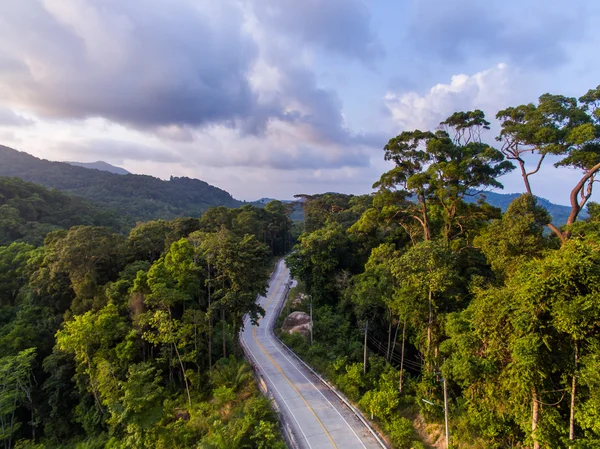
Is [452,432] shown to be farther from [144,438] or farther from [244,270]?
[144,438]

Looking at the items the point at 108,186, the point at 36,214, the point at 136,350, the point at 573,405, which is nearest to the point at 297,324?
the point at 136,350

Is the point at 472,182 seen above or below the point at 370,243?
above

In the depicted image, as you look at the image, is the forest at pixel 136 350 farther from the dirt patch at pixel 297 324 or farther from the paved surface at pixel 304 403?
the dirt patch at pixel 297 324

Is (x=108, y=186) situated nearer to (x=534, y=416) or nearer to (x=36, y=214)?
(x=36, y=214)

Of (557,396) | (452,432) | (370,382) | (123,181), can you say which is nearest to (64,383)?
(370,382)

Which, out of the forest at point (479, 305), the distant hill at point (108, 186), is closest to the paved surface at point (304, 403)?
the forest at point (479, 305)

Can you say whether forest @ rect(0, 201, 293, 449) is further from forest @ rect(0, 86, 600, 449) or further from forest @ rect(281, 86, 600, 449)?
forest @ rect(281, 86, 600, 449)
